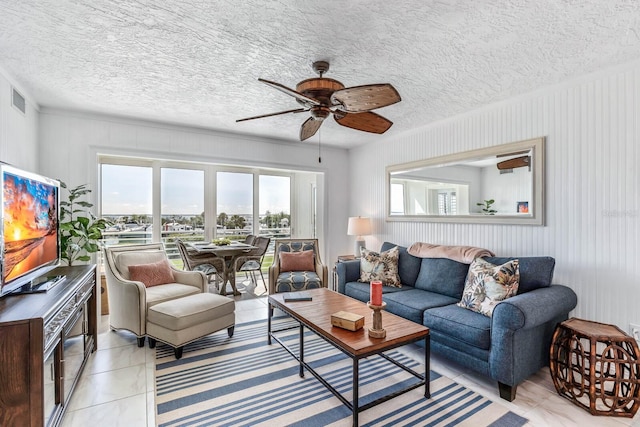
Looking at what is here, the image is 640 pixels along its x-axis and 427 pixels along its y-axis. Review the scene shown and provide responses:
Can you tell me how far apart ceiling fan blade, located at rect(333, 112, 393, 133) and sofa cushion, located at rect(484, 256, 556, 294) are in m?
1.73

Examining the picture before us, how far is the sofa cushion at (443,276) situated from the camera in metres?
3.17

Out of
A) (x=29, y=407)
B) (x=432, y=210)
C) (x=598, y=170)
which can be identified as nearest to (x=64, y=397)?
(x=29, y=407)

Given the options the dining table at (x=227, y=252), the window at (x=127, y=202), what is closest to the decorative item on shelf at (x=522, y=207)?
the dining table at (x=227, y=252)

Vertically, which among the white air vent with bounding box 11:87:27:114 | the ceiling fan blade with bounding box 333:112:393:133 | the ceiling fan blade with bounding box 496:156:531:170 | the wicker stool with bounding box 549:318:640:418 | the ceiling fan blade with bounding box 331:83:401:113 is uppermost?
the white air vent with bounding box 11:87:27:114

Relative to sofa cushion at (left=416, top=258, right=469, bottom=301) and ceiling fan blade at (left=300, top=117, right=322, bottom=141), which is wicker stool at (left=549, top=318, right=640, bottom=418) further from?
ceiling fan blade at (left=300, top=117, right=322, bottom=141)

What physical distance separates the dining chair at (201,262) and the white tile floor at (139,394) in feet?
5.50

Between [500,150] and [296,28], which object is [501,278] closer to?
[500,150]

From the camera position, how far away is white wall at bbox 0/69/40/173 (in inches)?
102

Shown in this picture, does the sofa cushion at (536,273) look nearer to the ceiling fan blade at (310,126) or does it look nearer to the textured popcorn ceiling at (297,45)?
the textured popcorn ceiling at (297,45)

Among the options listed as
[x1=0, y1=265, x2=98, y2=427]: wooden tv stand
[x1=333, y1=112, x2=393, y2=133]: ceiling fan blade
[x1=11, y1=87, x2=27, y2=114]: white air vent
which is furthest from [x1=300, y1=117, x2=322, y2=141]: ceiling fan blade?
[x1=11, y1=87, x2=27, y2=114]: white air vent

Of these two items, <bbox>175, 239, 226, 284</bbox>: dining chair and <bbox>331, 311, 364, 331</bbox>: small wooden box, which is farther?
<bbox>175, 239, 226, 284</bbox>: dining chair

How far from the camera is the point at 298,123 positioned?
4039 millimetres

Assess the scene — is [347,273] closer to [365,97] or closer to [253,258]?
[253,258]

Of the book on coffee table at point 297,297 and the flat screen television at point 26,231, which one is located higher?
the flat screen television at point 26,231
